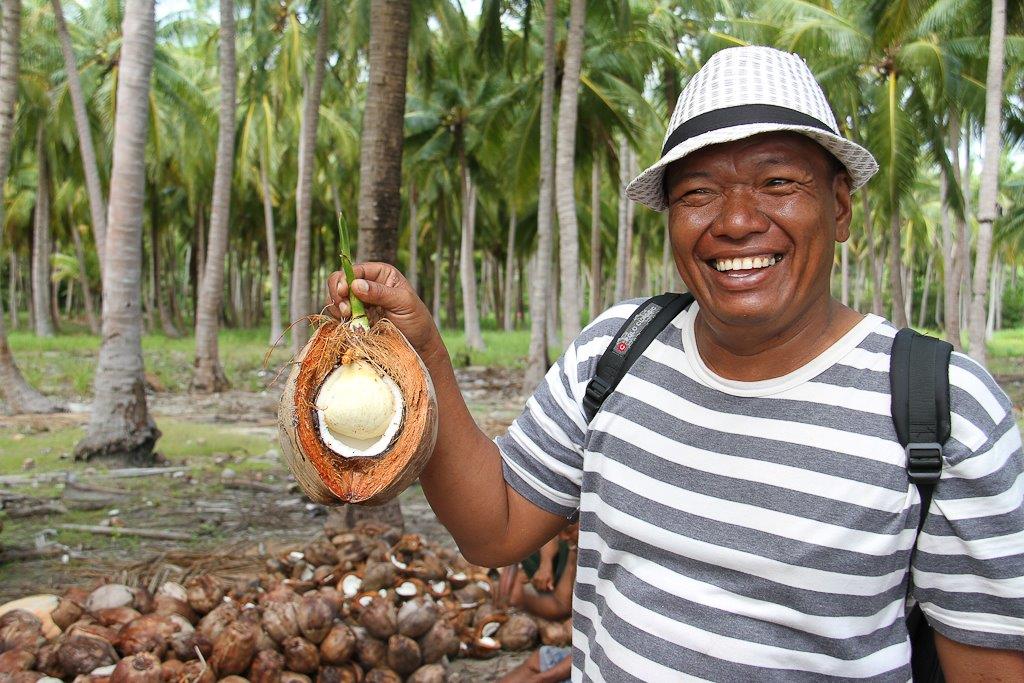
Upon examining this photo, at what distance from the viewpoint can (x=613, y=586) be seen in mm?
1601

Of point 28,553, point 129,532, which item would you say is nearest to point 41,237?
point 129,532

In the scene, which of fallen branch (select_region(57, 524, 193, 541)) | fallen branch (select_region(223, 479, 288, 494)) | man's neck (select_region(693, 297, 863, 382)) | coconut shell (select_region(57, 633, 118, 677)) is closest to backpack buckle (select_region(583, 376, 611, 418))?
man's neck (select_region(693, 297, 863, 382))

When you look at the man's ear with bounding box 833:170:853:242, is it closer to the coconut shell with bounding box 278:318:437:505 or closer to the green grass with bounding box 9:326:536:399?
the coconut shell with bounding box 278:318:437:505

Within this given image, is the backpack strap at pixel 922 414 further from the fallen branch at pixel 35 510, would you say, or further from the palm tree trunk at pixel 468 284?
the palm tree trunk at pixel 468 284

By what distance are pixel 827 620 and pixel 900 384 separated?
41cm

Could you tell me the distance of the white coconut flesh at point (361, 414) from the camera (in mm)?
1591

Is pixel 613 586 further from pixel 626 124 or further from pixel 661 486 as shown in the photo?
pixel 626 124

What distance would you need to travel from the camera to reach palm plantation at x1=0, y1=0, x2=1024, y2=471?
728cm

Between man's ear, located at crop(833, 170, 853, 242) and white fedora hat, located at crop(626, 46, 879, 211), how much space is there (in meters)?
0.02

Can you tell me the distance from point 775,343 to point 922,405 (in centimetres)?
28

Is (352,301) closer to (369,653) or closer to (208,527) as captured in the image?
(369,653)

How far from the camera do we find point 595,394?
1656 mm

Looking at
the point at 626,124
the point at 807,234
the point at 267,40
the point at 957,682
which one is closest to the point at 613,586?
the point at 957,682

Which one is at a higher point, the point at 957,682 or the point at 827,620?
the point at 827,620
